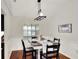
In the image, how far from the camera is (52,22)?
6.64 meters

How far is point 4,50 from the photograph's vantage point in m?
3.34

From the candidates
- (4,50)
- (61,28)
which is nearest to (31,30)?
(61,28)

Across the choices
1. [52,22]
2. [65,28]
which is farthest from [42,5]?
[52,22]


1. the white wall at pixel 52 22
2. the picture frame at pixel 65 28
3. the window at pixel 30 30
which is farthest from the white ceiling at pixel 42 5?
the window at pixel 30 30

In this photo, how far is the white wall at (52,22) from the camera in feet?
14.5

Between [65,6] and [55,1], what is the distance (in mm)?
597

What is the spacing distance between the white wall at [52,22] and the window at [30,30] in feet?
0.90

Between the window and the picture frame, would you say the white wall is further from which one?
the window

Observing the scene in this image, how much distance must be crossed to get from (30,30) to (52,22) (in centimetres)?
162

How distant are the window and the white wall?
0.27 metres

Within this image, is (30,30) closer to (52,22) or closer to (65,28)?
(52,22)

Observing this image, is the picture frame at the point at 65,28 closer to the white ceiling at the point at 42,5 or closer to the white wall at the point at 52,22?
the white wall at the point at 52,22

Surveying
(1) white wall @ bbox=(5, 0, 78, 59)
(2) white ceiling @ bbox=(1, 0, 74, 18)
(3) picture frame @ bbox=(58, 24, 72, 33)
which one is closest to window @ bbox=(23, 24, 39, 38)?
(1) white wall @ bbox=(5, 0, 78, 59)

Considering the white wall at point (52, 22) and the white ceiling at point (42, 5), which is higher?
the white ceiling at point (42, 5)
